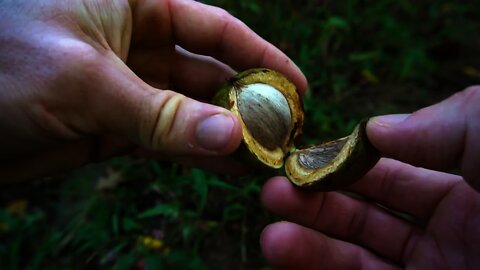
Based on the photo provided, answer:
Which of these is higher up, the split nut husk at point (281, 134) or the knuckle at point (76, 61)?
the knuckle at point (76, 61)

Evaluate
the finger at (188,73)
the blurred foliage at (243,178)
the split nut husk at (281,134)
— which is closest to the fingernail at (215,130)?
the split nut husk at (281,134)

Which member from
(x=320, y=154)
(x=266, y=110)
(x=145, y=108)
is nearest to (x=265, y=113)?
(x=266, y=110)

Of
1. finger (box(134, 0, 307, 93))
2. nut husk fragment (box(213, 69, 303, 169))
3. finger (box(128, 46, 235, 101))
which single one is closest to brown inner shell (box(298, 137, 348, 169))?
nut husk fragment (box(213, 69, 303, 169))

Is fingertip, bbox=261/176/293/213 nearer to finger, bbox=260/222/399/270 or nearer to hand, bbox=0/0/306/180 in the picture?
finger, bbox=260/222/399/270

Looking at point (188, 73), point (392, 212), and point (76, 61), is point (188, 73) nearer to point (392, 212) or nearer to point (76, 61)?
point (76, 61)

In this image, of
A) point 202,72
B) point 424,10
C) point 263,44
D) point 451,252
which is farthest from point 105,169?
point 424,10

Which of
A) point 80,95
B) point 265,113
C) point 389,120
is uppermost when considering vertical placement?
point 389,120

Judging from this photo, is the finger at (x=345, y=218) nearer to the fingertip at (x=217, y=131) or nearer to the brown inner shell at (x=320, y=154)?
the brown inner shell at (x=320, y=154)
